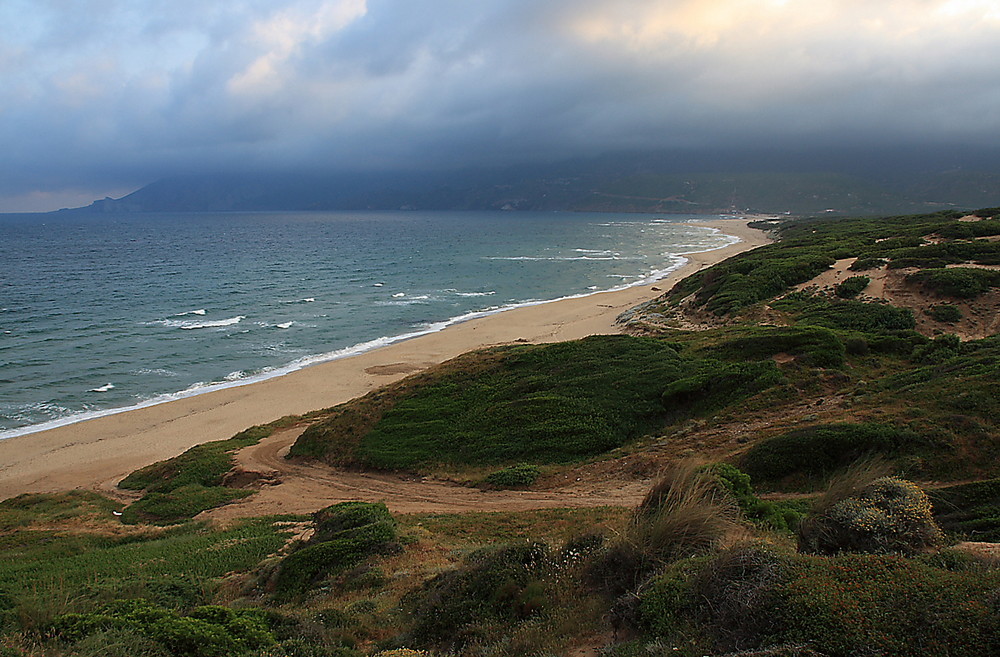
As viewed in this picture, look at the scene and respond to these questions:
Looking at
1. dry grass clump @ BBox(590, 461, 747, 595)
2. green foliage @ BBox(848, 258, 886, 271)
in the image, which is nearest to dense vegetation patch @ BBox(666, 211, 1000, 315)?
green foliage @ BBox(848, 258, 886, 271)

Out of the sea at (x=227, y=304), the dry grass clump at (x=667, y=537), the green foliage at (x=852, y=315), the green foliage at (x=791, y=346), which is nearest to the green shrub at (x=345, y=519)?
the dry grass clump at (x=667, y=537)

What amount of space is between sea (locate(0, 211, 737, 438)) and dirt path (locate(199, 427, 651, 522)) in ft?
53.0

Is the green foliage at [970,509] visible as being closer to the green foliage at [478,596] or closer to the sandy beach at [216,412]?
the green foliage at [478,596]

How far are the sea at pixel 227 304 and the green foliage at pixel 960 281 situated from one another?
29670 mm

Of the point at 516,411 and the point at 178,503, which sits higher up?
the point at 516,411

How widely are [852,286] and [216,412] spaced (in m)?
30.3

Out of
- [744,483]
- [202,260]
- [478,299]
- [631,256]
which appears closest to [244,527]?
[744,483]

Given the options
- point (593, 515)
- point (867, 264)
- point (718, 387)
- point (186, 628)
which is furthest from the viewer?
point (867, 264)

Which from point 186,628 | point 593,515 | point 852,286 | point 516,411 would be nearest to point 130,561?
point 186,628

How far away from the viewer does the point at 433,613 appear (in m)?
7.12

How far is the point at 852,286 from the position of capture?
27.7 meters

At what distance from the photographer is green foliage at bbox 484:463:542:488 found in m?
14.5

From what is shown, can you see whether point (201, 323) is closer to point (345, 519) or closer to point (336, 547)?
point (345, 519)

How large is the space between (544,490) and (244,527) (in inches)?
276
